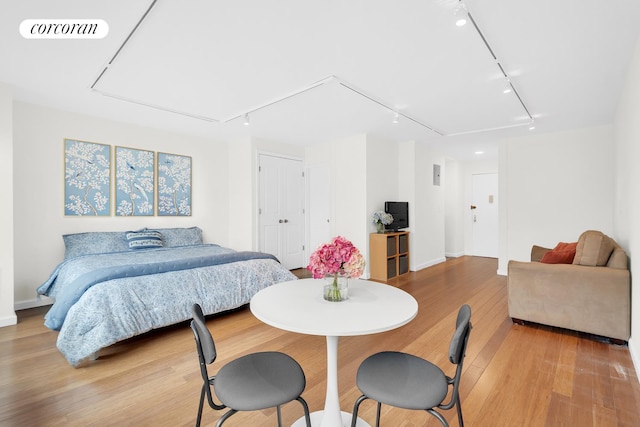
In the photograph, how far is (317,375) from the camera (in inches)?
85.7

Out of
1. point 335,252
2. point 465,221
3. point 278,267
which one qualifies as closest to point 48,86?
point 278,267

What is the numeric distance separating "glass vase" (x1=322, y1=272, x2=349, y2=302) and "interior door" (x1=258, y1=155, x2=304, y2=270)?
12.2ft

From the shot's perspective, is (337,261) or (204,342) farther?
(337,261)

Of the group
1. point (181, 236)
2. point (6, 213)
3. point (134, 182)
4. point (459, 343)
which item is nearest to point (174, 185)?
point (134, 182)

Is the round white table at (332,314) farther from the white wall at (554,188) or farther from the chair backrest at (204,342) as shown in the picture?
the white wall at (554,188)

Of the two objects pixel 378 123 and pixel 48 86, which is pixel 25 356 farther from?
pixel 378 123

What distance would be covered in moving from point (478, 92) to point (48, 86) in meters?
4.55

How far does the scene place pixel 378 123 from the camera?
4.38 meters

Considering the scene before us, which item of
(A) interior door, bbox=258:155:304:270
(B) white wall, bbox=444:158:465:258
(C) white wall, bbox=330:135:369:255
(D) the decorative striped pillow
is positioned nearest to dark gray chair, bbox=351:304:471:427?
(C) white wall, bbox=330:135:369:255

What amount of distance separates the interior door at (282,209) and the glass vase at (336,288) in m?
3.73

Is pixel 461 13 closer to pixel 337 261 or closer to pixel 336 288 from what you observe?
pixel 337 261

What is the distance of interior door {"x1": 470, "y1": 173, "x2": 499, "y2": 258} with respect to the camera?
6.96m

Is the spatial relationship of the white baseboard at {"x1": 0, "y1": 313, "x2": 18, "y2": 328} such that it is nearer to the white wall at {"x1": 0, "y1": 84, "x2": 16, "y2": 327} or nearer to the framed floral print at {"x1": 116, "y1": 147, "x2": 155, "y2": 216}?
the white wall at {"x1": 0, "y1": 84, "x2": 16, "y2": 327}

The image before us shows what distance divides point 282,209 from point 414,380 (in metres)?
4.48
